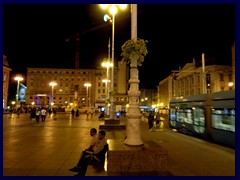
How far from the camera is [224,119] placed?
1177 centimetres

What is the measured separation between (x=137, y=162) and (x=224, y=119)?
26.9 ft

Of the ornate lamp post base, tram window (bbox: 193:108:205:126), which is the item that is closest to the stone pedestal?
the ornate lamp post base

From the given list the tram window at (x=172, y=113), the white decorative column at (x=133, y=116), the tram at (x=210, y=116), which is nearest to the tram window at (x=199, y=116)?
the tram at (x=210, y=116)

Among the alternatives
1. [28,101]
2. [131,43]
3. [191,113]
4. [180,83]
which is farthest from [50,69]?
[131,43]

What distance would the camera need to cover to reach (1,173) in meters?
6.16

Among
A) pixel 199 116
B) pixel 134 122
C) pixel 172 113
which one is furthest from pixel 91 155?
pixel 172 113

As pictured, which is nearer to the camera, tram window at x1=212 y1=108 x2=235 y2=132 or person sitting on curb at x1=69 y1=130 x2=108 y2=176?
person sitting on curb at x1=69 y1=130 x2=108 y2=176

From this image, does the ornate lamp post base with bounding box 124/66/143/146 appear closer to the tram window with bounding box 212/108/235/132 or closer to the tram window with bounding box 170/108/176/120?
the tram window with bounding box 212/108/235/132

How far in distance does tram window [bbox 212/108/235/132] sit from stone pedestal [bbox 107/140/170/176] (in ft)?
23.5

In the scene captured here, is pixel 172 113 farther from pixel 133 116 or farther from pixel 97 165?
pixel 97 165

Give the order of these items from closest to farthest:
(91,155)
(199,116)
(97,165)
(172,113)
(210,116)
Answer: (97,165) < (91,155) < (210,116) < (199,116) < (172,113)

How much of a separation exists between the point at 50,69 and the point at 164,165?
9903 cm

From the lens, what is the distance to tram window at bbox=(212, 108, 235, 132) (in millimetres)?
11148

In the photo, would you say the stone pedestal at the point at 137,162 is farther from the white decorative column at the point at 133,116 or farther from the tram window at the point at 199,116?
the tram window at the point at 199,116
